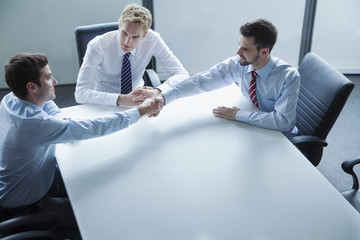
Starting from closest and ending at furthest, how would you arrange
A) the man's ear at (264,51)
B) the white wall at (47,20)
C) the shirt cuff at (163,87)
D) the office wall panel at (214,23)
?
the man's ear at (264,51)
the shirt cuff at (163,87)
the white wall at (47,20)
the office wall panel at (214,23)

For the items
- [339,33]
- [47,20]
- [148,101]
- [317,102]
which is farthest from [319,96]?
[47,20]

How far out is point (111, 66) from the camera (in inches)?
101

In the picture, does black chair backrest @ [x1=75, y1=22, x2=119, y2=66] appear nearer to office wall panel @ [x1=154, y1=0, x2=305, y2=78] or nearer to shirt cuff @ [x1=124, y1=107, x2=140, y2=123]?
shirt cuff @ [x1=124, y1=107, x2=140, y2=123]

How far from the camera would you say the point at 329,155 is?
310 centimetres

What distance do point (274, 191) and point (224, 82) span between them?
944mm

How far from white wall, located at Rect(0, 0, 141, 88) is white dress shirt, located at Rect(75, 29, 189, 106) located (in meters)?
1.34

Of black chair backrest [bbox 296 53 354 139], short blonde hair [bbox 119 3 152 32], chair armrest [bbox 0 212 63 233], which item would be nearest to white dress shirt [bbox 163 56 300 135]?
black chair backrest [bbox 296 53 354 139]

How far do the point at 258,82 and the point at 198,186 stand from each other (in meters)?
0.87

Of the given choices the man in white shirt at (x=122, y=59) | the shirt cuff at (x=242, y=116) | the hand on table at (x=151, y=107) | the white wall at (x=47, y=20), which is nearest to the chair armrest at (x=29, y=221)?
the hand on table at (x=151, y=107)

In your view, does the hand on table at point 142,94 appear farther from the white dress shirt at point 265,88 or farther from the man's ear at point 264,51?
the man's ear at point 264,51

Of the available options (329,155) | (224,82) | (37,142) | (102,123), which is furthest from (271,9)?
(37,142)

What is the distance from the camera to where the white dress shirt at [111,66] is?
90.4 inches

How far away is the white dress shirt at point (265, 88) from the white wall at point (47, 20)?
1.83m

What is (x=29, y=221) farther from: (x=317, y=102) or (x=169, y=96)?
(x=317, y=102)
